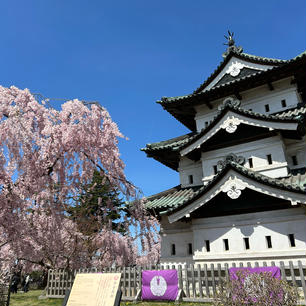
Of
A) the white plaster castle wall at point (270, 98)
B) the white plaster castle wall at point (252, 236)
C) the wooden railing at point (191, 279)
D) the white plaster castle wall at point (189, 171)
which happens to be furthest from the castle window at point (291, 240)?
the white plaster castle wall at point (270, 98)

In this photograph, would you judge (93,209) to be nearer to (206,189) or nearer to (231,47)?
(206,189)

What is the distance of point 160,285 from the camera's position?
10.5 meters

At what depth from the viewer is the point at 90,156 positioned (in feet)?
36.2

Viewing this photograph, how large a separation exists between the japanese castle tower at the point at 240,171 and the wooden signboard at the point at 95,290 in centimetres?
666

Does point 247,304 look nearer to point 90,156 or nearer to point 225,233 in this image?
point 225,233

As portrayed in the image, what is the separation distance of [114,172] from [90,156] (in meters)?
1.44

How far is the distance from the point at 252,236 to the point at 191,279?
11.0 ft

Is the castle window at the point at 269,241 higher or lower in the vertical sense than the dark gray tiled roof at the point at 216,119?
lower

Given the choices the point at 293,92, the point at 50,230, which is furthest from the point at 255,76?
the point at 50,230

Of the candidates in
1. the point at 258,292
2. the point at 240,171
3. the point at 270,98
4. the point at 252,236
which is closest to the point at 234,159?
the point at 240,171

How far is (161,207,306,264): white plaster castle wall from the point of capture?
10568mm

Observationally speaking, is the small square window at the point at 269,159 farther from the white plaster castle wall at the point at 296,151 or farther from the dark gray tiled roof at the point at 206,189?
the dark gray tiled roof at the point at 206,189

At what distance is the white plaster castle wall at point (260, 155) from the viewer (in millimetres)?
12367

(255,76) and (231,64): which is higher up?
(231,64)
